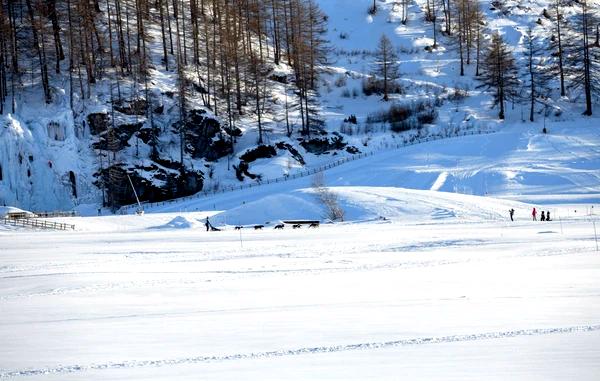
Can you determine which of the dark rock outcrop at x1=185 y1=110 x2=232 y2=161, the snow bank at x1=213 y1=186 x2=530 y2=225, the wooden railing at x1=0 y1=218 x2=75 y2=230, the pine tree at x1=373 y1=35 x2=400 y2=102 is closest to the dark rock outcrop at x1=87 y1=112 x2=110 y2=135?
the dark rock outcrop at x1=185 y1=110 x2=232 y2=161

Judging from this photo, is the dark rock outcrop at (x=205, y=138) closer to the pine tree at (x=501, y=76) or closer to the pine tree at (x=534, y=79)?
the pine tree at (x=501, y=76)

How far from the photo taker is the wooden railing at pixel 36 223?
1719 inches

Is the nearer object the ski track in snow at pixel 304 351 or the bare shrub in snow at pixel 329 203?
the ski track in snow at pixel 304 351

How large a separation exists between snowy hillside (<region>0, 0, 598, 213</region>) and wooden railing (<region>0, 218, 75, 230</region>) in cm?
913

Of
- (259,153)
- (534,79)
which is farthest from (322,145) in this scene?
(534,79)

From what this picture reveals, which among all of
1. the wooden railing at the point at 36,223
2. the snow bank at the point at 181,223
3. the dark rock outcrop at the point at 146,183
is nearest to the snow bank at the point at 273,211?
the snow bank at the point at 181,223

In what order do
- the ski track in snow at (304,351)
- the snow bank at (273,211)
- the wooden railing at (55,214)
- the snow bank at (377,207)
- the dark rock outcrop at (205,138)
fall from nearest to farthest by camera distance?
the ski track in snow at (304,351) < the snow bank at (377,207) < the snow bank at (273,211) < the wooden railing at (55,214) < the dark rock outcrop at (205,138)

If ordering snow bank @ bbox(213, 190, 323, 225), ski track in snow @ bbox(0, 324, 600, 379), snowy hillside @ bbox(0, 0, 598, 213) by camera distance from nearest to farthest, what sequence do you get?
ski track in snow @ bbox(0, 324, 600, 379) → snow bank @ bbox(213, 190, 323, 225) → snowy hillside @ bbox(0, 0, 598, 213)

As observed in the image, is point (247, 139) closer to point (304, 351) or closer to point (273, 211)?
point (273, 211)

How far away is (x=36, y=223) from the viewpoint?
4409 centimetres

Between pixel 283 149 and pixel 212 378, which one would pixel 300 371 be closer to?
pixel 212 378

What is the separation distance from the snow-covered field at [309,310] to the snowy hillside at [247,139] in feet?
77.1

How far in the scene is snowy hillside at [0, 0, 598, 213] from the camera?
53.5 m

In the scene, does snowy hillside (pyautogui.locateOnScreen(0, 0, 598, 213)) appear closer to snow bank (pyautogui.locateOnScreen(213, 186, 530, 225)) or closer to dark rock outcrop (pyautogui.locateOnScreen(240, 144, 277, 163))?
dark rock outcrop (pyautogui.locateOnScreen(240, 144, 277, 163))
